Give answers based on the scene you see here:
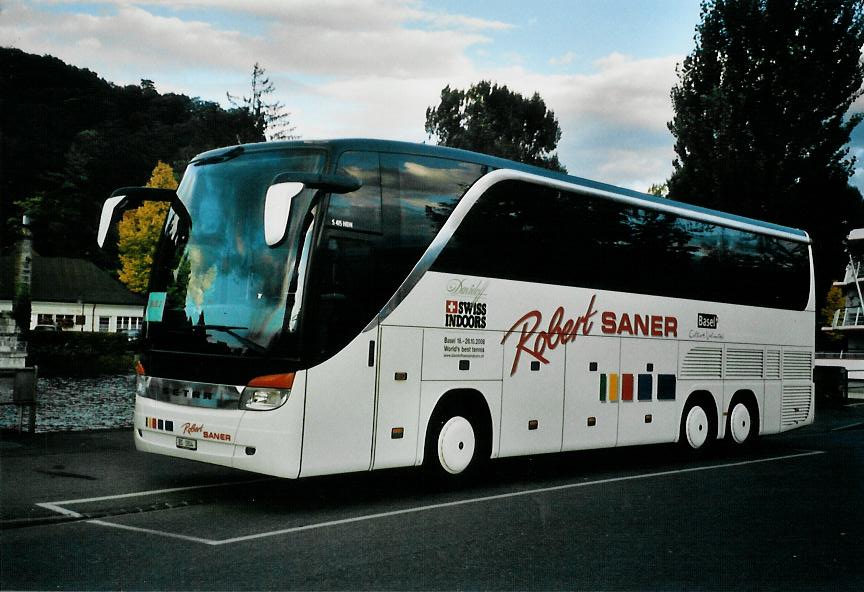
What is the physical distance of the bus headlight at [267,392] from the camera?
356 inches

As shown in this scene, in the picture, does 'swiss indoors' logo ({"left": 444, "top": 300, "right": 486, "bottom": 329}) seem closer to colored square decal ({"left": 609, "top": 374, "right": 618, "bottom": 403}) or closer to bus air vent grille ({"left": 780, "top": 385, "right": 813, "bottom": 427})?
colored square decal ({"left": 609, "top": 374, "right": 618, "bottom": 403})

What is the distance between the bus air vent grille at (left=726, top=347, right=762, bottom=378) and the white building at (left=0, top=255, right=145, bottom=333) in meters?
85.8

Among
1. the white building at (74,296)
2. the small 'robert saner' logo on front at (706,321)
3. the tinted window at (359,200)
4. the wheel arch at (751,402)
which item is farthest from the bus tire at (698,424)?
the white building at (74,296)

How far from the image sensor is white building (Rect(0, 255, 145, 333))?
9462 cm

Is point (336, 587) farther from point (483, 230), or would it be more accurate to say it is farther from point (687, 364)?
point (687, 364)

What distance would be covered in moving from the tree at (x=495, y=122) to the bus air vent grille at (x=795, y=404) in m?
49.3

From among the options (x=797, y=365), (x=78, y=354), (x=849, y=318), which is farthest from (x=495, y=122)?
(x=797, y=365)

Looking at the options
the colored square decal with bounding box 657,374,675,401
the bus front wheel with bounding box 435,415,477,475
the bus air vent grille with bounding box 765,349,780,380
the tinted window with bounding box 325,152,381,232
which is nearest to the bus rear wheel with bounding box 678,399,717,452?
the colored square decal with bounding box 657,374,675,401

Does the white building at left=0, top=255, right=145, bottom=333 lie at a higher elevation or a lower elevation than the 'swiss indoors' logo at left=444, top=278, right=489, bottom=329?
higher

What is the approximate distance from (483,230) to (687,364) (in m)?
5.20

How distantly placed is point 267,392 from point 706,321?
8451 mm

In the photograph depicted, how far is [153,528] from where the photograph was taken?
27.7ft

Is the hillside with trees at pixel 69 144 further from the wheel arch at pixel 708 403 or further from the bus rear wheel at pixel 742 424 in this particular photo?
the wheel arch at pixel 708 403

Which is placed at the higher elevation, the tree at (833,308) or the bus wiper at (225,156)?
the tree at (833,308)
